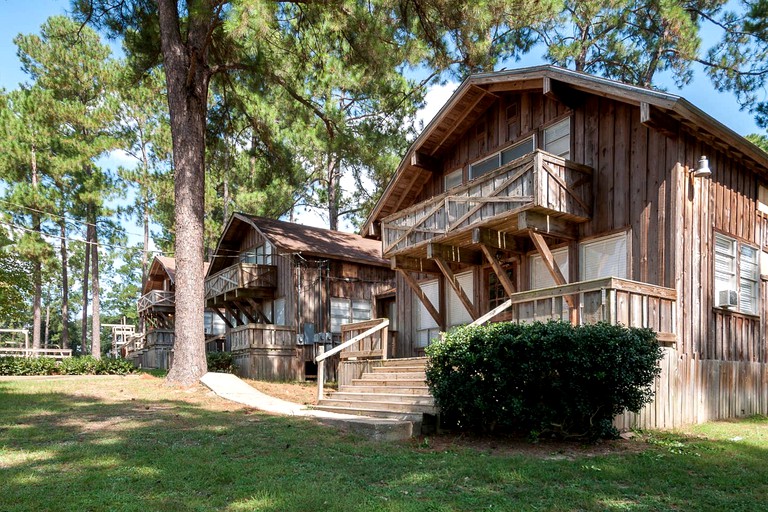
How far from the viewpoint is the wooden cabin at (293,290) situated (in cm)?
2017

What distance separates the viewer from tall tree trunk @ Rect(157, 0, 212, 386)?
46.8 ft

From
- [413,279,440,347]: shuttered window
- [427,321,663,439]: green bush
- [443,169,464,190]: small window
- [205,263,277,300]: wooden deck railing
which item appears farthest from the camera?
[205,263,277,300]: wooden deck railing

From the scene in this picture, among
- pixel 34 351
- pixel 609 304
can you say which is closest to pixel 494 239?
pixel 609 304

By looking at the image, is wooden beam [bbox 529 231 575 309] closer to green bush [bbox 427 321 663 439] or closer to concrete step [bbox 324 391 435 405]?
green bush [bbox 427 321 663 439]

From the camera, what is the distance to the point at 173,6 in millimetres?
14898

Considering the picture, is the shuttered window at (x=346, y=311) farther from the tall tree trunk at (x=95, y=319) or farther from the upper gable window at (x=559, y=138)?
the tall tree trunk at (x=95, y=319)

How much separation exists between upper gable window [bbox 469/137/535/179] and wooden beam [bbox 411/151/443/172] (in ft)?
4.40

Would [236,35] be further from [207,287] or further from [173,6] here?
[207,287]

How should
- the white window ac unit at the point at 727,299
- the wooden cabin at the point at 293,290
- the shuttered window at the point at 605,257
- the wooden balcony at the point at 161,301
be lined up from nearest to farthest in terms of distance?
the white window ac unit at the point at 727,299 → the shuttered window at the point at 605,257 → the wooden cabin at the point at 293,290 → the wooden balcony at the point at 161,301

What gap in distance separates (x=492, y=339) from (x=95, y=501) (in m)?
5.22

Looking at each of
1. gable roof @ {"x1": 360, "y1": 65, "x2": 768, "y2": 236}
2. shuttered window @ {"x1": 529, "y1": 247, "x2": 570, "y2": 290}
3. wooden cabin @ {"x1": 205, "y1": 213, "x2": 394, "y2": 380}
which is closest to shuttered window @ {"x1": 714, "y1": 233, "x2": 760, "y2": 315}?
gable roof @ {"x1": 360, "y1": 65, "x2": 768, "y2": 236}

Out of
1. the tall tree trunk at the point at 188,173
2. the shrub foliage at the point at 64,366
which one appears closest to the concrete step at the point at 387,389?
the tall tree trunk at the point at 188,173

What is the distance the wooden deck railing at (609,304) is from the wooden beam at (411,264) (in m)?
4.56

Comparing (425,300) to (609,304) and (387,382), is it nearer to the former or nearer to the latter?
(387,382)
